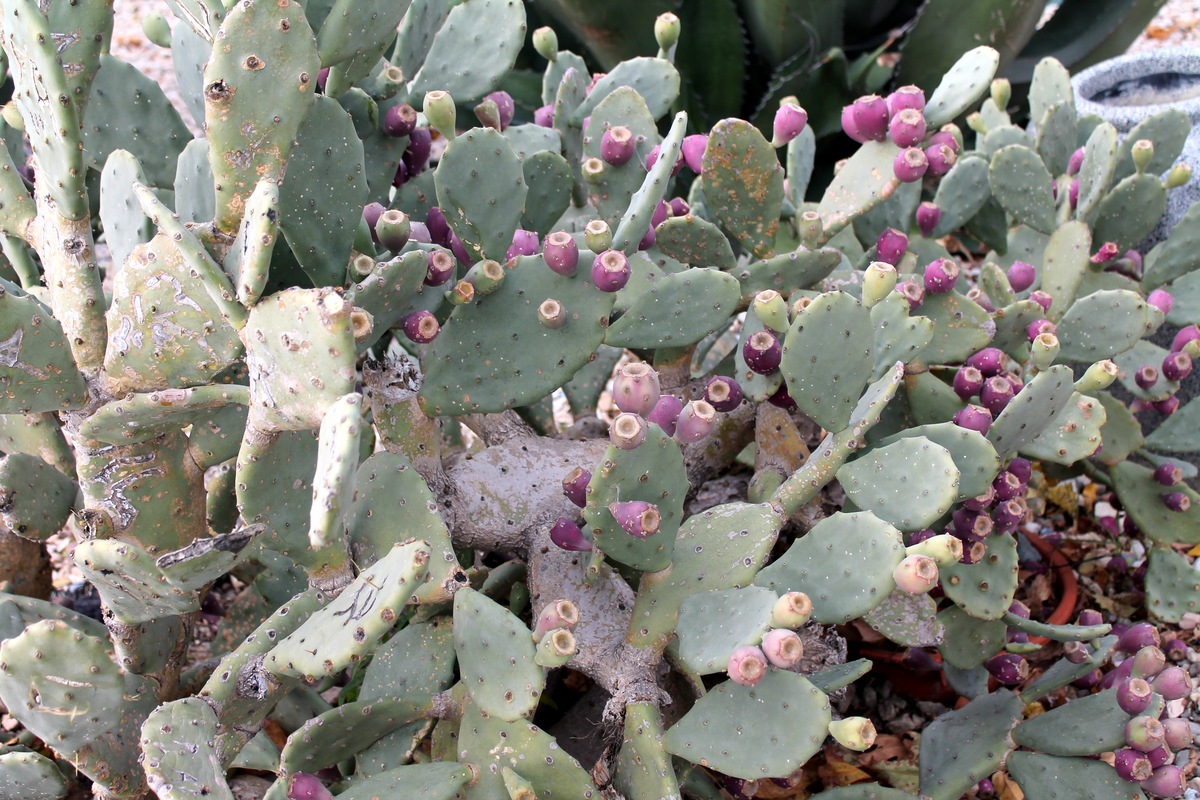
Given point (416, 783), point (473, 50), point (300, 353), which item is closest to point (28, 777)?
point (416, 783)

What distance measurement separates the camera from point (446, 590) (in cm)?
117

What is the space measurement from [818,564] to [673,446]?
0.22 metres

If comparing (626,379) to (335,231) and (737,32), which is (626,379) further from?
(737,32)

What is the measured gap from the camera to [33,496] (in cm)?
134

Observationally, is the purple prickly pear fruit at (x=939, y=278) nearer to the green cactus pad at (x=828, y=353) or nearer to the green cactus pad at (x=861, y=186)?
the green cactus pad at (x=861, y=186)

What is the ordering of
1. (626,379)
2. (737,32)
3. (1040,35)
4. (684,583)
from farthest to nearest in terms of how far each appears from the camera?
(1040,35)
(737,32)
(684,583)
(626,379)

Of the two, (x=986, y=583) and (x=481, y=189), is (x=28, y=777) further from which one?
(x=986, y=583)

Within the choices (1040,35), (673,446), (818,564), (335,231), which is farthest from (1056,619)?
(1040,35)

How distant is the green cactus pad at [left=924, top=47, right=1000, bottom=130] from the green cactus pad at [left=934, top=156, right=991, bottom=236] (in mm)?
301

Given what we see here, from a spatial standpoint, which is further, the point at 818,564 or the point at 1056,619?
the point at 1056,619

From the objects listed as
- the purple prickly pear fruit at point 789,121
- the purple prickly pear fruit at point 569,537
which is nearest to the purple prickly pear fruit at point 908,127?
the purple prickly pear fruit at point 789,121

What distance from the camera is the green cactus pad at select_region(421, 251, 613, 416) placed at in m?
1.31

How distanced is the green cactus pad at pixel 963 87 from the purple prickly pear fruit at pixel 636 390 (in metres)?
0.67

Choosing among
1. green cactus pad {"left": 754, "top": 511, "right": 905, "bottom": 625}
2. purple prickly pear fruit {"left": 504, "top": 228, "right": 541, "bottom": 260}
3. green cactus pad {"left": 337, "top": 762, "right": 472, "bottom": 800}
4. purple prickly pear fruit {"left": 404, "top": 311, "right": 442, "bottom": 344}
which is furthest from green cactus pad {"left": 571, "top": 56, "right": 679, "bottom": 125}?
green cactus pad {"left": 337, "top": 762, "right": 472, "bottom": 800}
